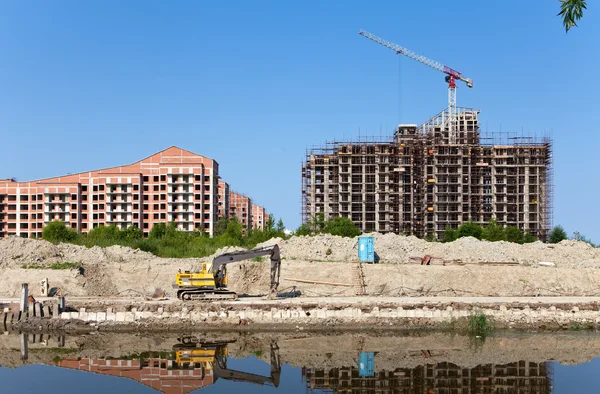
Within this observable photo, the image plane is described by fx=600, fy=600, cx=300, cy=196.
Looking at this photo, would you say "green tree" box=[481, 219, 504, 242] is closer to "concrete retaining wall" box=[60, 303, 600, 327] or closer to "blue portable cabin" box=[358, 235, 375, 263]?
"blue portable cabin" box=[358, 235, 375, 263]

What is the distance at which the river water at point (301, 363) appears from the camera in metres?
17.2

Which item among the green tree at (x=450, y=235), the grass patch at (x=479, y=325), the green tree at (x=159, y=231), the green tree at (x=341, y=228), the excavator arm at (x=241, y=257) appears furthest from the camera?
the green tree at (x=159, y=231)

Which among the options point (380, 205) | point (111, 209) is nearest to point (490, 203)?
point (380, 205)

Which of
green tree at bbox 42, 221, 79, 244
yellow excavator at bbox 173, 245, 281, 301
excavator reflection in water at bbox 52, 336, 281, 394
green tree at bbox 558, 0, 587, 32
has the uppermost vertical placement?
green tree at bbox 558, 0, 587, 32

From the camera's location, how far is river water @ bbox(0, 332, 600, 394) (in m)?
17.2

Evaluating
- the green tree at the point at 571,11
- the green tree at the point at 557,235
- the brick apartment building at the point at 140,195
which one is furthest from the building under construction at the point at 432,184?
the green tree at the point at 571,11

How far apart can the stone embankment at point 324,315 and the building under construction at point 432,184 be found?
53399mm

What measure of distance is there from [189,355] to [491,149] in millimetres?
69514

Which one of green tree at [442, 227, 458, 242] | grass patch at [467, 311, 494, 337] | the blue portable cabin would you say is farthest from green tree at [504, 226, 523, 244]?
grass patch at [467, 311, 494, 337]

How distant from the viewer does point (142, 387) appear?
56.7 ft

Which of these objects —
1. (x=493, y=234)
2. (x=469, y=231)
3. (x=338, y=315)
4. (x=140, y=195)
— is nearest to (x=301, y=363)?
(x=338, y=315)

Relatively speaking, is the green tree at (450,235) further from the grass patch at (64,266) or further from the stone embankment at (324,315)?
the grass patch at (64,266)

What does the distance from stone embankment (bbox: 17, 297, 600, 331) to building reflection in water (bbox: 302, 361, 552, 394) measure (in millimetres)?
5952

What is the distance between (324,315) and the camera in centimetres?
2536
